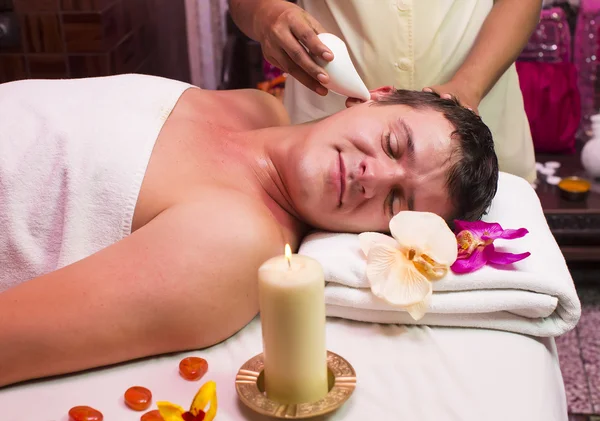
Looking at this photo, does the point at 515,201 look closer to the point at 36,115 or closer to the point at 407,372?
the point at 407,372

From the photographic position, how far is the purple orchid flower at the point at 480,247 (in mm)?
1318

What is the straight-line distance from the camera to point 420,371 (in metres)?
1.19

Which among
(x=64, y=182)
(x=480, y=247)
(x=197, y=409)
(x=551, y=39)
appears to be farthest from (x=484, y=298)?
(x=551, y=39)

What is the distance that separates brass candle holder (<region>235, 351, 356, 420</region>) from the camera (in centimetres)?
102

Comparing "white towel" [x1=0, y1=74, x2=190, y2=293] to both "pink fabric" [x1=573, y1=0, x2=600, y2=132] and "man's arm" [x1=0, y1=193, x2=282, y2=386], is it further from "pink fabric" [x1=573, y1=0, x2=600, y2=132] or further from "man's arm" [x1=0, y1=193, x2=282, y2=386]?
"pink fabric" [x1=573, y1=0, x2=600, y2=132]

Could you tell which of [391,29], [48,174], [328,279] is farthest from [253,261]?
[391,29]

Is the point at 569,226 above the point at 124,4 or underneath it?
underneath

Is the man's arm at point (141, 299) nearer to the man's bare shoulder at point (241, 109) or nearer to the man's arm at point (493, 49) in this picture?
the man's bare shoulder at point (241, 109)

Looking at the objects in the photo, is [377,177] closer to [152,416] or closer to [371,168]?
[371,168]

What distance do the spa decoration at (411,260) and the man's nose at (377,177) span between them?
0.13 meters

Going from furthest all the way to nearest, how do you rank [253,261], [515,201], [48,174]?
[515,201]
[48,174]
[253,261]

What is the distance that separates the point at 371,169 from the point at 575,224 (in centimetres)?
163

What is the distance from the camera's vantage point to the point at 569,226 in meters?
2.78

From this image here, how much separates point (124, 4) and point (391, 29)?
1.29 meters
